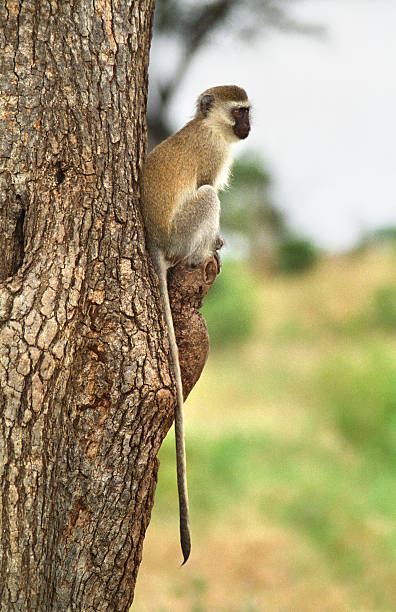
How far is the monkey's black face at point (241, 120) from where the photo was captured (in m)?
3.55

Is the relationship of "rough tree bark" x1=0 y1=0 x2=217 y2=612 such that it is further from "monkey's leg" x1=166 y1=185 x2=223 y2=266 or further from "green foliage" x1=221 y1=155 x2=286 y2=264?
"green foliage" x1=221 y1=155 x2=286 y2=264

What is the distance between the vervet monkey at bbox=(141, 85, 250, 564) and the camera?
9.27 ft

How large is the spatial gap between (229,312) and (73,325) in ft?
36.7

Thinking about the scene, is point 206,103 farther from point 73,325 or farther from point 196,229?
point 73,325

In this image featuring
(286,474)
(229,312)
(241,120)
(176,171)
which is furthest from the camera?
(229,312)

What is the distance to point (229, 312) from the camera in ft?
45.0

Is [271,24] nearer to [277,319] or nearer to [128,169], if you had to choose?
[128,169]

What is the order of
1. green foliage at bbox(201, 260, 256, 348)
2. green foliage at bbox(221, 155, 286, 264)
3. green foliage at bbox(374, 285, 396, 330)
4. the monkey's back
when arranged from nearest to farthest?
the monkey's back, green foliage at bbox(374, 285, 396, 330), green foliage at bbox(201, 260, 256, 348), green foliage at bbox(221, 155, 286, 264)

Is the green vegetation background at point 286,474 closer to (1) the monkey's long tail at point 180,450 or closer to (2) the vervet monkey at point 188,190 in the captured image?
(1) the monkey's long tail at point 180,450

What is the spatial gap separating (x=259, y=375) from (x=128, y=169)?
29.3 feet

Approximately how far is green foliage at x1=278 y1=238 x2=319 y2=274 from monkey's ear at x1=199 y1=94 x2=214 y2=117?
43.5 ft

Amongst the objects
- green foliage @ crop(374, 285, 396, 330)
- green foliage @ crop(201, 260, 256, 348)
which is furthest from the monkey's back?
green foliage @ crop(374, 285, 396, 330)

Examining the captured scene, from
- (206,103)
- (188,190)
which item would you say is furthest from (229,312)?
(188,190)

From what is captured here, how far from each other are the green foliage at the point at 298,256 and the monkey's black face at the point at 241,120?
13229mm
